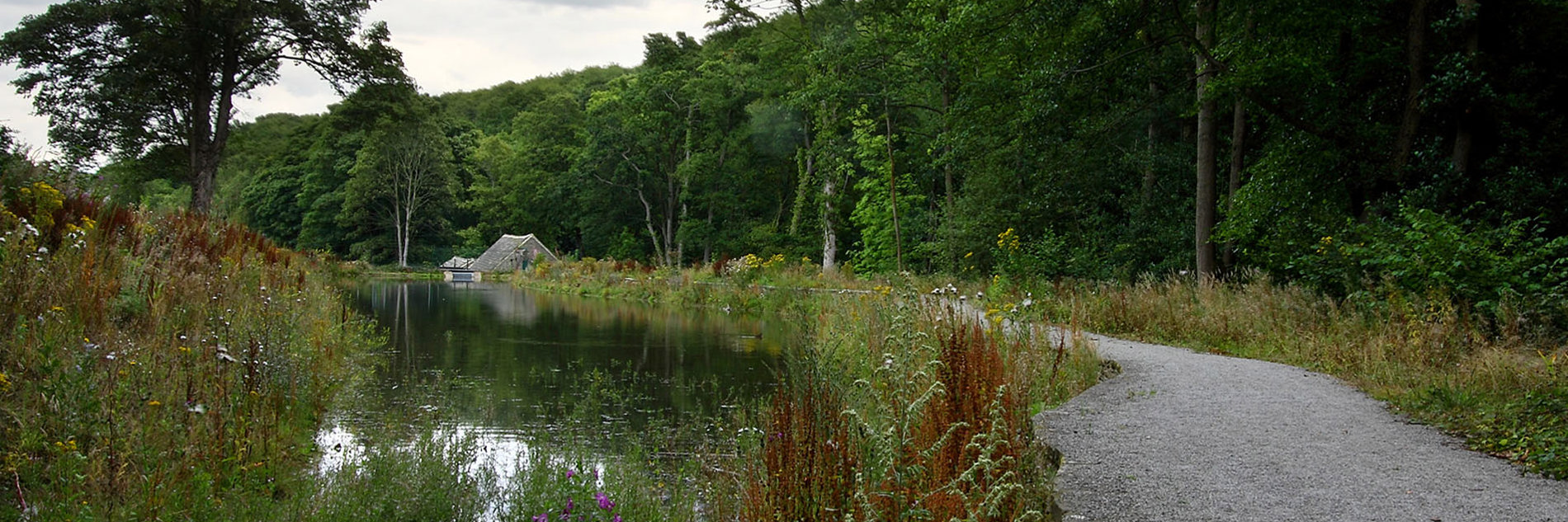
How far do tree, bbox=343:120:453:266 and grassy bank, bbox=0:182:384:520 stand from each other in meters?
47.9

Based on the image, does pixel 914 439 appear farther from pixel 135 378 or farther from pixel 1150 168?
pixel 1150 168

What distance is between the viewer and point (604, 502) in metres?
4.16

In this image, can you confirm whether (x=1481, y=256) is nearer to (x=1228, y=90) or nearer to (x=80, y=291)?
(x=1228, y=90)

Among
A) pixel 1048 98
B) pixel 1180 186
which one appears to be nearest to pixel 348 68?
pixel 1048 98

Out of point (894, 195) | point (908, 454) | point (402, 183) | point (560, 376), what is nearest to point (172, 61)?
point (560, 376)

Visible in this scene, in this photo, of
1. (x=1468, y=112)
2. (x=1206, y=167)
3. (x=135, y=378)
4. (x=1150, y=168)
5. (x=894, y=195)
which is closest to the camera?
(x=135, y=378)

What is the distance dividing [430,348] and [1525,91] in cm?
1403

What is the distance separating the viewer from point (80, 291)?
5855mm

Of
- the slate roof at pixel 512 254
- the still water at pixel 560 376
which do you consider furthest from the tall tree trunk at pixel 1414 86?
the slate roof at pixel 512 254

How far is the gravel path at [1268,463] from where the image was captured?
3.76 m

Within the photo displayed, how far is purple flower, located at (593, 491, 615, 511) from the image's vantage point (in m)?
4.16

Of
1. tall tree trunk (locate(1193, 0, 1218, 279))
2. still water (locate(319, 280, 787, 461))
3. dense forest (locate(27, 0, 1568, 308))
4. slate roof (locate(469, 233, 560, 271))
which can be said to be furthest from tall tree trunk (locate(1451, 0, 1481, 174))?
slate roof (locate(469, 233, 560, 271))

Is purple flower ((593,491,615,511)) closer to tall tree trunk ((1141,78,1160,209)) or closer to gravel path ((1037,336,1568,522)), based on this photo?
gravel path ((1037,336,1568,522))

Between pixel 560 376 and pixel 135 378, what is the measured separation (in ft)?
17.2
